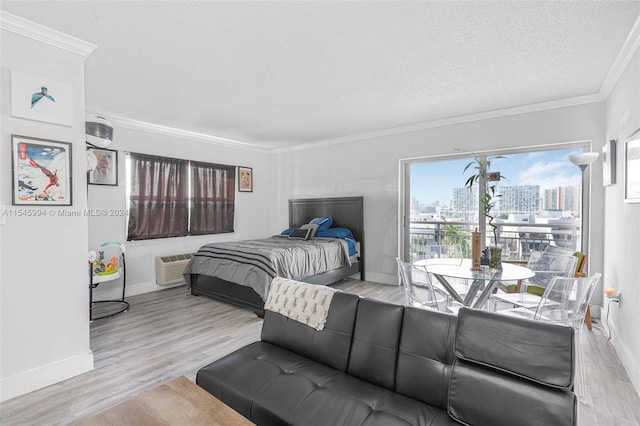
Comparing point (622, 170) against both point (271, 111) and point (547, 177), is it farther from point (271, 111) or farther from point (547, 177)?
point (271, 111)

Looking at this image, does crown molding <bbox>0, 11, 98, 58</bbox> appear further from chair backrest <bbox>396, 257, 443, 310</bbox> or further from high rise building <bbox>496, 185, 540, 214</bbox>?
high rise building <bbox>496, 185, 540, 214</bbox>

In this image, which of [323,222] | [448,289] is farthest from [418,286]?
[323,222]

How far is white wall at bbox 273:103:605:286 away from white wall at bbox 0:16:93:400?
4010 mm

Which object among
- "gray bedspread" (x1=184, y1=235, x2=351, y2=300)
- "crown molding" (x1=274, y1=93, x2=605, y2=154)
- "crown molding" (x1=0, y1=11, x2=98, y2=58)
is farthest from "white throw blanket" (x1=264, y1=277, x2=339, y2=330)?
"crown molding" (x1=274, y1=93, x2=605, y2=154)

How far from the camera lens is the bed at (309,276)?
12.8 feet

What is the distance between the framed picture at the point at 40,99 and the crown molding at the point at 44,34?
0.28 m

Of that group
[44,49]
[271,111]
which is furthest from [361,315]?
[271,111]

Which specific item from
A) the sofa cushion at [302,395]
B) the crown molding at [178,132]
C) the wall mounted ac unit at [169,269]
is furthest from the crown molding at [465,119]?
the sofa cushion at [302,395]

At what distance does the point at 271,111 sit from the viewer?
4.18 metres

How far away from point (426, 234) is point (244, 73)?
3.56 meters

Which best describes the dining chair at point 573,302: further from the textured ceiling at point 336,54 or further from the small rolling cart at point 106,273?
the small rolling cart at point 106,273

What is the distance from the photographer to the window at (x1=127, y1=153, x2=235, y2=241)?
4.70m

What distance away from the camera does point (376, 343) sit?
1672 mm

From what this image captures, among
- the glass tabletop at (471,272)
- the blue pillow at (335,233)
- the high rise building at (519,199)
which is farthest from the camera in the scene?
the blue pillow at (335,233)
